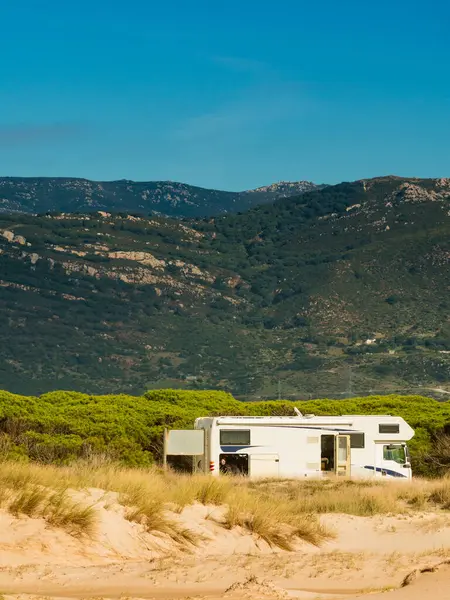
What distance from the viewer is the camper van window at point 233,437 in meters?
31.9

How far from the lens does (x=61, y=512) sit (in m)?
14.6

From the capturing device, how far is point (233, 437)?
105 feet

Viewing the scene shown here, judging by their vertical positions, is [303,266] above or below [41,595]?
Result: above

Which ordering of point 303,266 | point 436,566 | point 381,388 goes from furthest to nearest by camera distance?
1. point 303,266
2. point 381,388
3. point 436,566

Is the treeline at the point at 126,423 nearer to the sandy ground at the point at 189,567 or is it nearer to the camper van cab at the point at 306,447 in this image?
the camper van cab at the point at 306,447

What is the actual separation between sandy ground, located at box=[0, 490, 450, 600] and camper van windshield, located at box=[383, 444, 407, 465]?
53.3 feet

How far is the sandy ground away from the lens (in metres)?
12.0

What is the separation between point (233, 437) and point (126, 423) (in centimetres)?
700

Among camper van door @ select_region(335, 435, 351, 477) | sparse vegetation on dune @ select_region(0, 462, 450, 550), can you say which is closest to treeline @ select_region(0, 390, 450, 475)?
camper van door @ select_region(335, 435, 351, 477)

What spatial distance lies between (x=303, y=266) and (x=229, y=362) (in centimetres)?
4032

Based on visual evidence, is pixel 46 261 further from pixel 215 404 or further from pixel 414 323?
pixel 215 404

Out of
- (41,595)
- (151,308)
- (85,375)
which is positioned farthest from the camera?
(151,308)

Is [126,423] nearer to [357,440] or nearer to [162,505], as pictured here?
[357,440]

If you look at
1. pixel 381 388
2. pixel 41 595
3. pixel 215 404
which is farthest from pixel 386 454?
pixel 381 388
